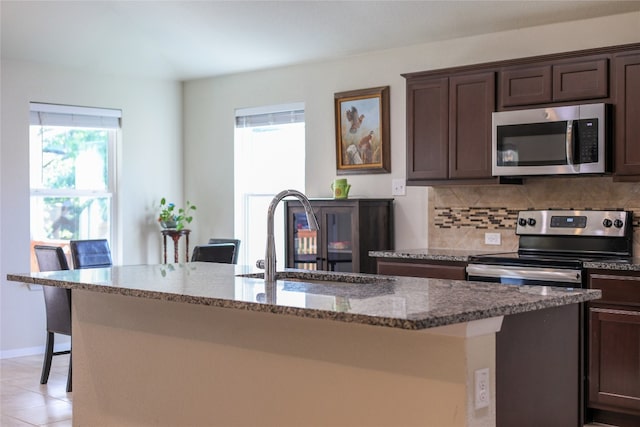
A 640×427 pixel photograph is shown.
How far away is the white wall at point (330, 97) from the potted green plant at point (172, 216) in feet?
0.46

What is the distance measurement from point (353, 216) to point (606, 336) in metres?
1.89

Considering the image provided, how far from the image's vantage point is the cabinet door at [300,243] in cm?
568

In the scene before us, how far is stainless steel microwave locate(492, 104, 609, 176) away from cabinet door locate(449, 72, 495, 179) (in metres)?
0.11

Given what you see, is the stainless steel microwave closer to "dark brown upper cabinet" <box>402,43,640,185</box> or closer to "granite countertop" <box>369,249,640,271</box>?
"dark brown upper cabinet" <box>402,43,640,185</box>

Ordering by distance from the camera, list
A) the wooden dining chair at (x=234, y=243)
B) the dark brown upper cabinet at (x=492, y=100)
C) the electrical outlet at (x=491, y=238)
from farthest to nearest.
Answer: the wooden dining chair at (x=234, y=243) → the electrical outlet at (x=491, y=238) → the dark brown upper cabinet at (x=492, y=100)

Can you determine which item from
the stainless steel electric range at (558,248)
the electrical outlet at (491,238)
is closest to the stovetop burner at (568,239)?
the stainless steel electric range at (558,248)

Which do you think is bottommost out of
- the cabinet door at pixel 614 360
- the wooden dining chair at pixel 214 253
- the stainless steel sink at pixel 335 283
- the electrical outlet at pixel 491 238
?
the cabinet door at pixel 614 360

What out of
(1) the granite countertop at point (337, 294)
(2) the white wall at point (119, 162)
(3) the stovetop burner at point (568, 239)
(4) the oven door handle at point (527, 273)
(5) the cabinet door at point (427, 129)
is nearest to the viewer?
(1) the granite countertop at point (337, 294)

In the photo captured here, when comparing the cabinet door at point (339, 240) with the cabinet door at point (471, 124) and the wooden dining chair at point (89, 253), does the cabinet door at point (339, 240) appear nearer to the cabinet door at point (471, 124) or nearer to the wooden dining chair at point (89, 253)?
the cabinet door at point (471, 124)

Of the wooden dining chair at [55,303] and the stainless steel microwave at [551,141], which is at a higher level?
the stainless steel microwave at [551,141]

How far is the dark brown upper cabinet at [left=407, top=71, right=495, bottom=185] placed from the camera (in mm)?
4930

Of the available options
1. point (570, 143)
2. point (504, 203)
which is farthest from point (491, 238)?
point (570, 143)

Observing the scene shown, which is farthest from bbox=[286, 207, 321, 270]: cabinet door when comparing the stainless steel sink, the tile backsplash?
the stainless steel sink

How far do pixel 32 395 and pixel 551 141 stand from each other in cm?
356
